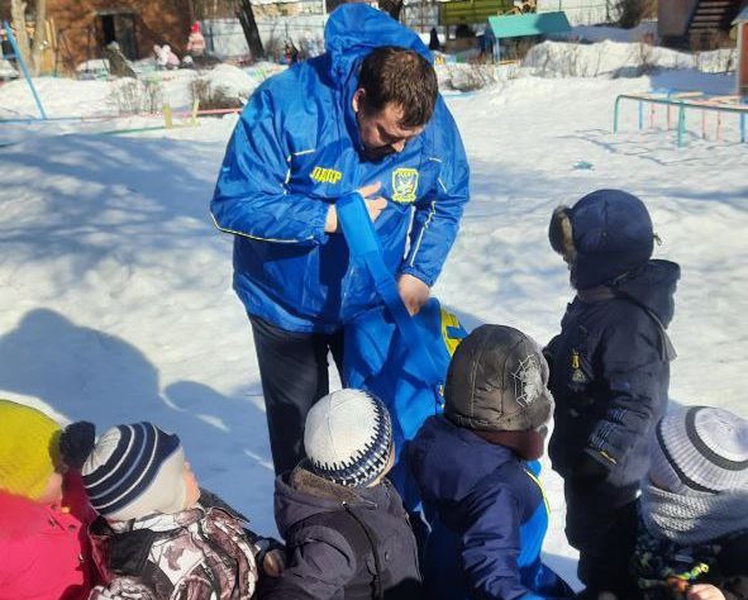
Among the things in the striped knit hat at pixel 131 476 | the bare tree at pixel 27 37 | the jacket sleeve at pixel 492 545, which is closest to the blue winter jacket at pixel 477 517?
the jacket sleeve at pixel 492 545

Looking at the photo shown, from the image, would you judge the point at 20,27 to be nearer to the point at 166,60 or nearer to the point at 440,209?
the point at 166,60

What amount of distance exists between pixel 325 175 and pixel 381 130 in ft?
0.76

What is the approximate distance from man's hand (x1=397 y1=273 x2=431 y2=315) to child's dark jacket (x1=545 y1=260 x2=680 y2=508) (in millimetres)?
471

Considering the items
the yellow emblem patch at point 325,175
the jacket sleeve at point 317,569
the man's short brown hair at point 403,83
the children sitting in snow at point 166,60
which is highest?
the man's short brown hair at point 403,83

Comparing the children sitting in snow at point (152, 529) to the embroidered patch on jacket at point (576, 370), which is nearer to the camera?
the children sitting in snow at point (152, 529)

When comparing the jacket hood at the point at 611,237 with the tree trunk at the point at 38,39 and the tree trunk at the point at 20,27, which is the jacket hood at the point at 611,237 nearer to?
the tree trunk at the point at 20,27

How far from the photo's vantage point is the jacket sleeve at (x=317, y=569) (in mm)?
1879

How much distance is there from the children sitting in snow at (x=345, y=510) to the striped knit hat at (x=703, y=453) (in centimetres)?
64

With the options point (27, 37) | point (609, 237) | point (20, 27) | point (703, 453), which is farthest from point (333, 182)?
point (27, 37)

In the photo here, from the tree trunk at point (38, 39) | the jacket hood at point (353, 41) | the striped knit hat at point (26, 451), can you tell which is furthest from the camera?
the tree trunk at point (38, 39)

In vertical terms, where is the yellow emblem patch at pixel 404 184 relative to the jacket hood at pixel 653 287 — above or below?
above

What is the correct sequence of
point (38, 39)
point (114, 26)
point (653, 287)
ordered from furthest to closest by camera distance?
point (114, 26)
point (38, 39)
point (653, 287)

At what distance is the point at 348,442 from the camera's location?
197 centimetres

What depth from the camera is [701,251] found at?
634 cm
